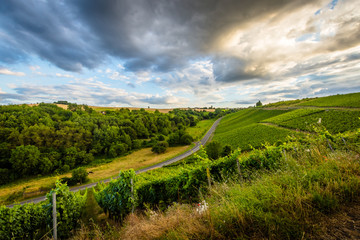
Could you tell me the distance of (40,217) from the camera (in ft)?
28.2

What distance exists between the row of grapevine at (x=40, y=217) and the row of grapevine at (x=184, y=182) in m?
2.02

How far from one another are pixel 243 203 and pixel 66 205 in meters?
10.2

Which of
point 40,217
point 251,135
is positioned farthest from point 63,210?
point 251,135

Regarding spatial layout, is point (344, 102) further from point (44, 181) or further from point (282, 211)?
point (44, 181)

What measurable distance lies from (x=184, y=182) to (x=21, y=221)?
10.3 m

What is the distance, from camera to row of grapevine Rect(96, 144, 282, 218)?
7629 millimetres

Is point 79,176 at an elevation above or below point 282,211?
below

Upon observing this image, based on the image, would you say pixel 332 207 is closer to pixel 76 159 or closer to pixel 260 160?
pixel 260 160

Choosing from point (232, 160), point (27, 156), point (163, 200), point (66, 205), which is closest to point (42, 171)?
point (27, 156)

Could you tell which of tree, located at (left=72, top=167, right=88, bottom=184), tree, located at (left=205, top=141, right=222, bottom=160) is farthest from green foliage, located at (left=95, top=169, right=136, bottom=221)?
tree, located at (left=72, top=167, right=88, bottom=184)

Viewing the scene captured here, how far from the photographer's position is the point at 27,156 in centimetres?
4112

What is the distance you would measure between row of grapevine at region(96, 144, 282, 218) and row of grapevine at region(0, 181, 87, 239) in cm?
202

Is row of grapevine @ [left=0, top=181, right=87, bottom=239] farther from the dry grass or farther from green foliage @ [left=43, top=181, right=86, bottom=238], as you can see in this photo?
the dry grass

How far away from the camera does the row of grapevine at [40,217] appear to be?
25.7ft
